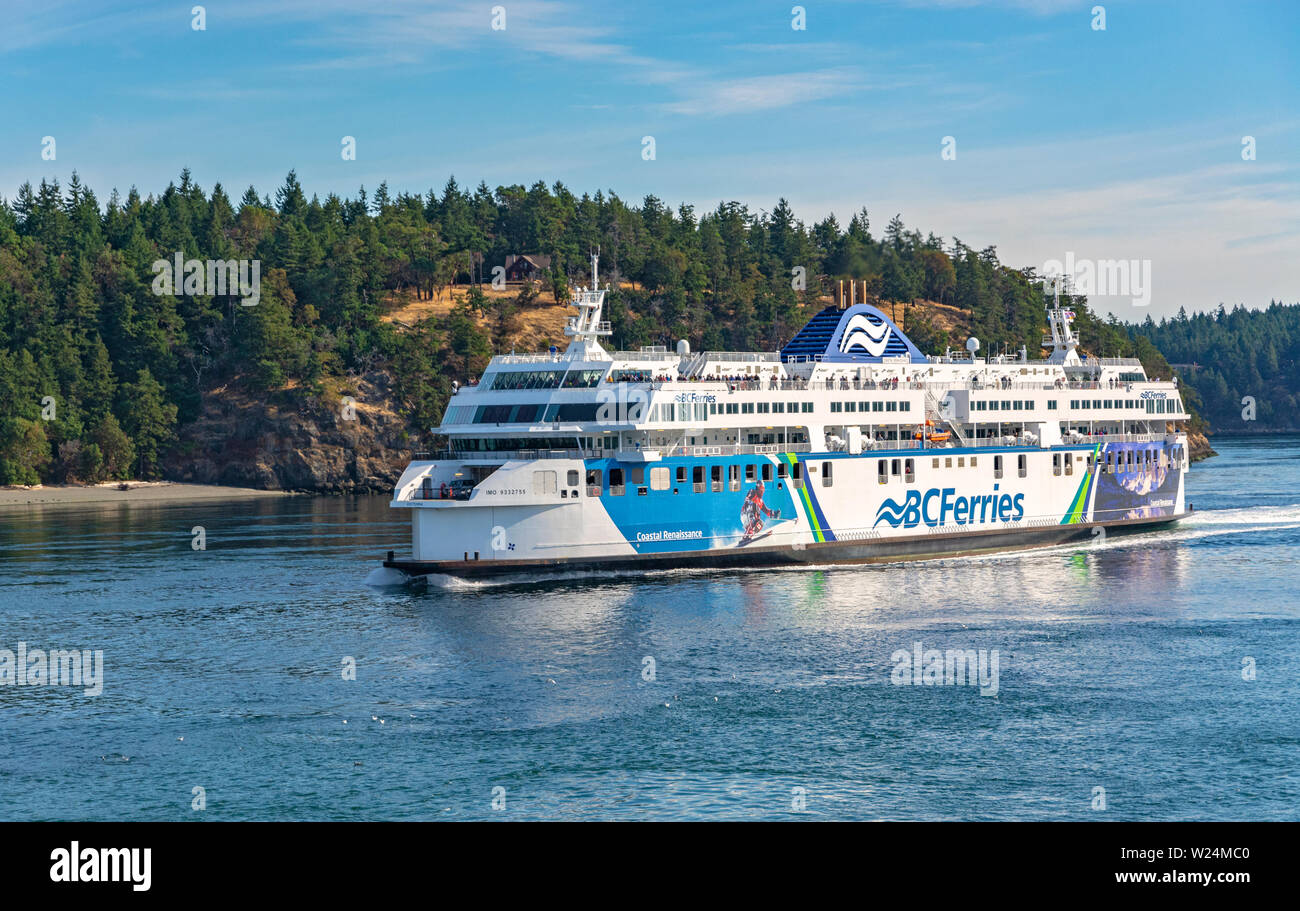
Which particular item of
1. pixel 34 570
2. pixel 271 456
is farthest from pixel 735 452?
pixel 271 456

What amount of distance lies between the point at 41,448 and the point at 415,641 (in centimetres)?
8937

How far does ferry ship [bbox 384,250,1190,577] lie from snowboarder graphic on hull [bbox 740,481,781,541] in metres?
0.07

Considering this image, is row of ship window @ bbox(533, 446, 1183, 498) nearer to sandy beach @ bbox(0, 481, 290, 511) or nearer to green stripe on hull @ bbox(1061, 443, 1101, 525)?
green stripe on hull @ bbox(1061, 443, 1101, 525)

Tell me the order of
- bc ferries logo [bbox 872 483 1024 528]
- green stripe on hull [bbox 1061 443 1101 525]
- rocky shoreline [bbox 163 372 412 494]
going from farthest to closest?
rocky shoreline [bbox 163 372 412 494]
green stripe on hull [bbox 1061 443 1101 525]
bc ferries logo [bbox 872 483 1024 528]

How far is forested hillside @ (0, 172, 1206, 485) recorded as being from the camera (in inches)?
4980

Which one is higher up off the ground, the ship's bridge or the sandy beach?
the ship's bridge

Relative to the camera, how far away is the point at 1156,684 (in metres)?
37.2

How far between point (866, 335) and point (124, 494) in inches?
2930

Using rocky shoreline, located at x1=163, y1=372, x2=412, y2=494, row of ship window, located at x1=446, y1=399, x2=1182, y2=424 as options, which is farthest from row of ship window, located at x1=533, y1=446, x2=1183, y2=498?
rocky shoreline, located at x1=163, y1=372, x2=412, y2=494

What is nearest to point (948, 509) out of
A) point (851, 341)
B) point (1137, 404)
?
point (851, 341)

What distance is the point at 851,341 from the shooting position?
2606 inches

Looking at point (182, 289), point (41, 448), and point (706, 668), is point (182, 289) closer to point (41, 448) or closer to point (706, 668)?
point (41, 448)

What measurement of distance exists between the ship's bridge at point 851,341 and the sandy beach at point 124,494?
205 ft

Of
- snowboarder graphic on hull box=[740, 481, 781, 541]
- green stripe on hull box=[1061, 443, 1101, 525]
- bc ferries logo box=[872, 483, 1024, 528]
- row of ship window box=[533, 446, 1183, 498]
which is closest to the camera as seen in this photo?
row of ship window box=[533, 446, 1183, 498]
